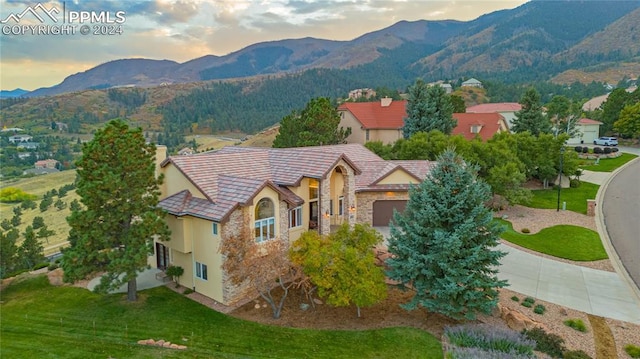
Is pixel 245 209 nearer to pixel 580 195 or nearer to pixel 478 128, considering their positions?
pixel 580 195

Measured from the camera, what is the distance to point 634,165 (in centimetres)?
4922

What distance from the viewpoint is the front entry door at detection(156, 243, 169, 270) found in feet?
69.2

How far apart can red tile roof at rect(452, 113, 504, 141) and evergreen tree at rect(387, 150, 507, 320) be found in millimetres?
37500

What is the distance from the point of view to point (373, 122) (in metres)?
54.9

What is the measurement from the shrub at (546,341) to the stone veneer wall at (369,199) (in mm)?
13871

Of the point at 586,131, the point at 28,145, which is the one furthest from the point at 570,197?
the point at 28,145

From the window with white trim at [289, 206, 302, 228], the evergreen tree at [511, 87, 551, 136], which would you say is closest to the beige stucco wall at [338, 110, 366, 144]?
the evergreen tree at [511, 87, 551, 136]

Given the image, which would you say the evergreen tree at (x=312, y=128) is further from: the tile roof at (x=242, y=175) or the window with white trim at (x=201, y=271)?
the window with white trim at (x=201, y=271)

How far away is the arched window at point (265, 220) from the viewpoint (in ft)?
60.3

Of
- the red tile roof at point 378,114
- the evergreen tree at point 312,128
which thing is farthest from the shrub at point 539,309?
the red tile roof at point 378,114

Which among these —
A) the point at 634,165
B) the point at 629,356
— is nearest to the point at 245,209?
the point at 629,356

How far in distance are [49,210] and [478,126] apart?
6698cm

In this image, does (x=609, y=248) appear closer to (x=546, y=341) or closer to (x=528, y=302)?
(x=528, y=302)

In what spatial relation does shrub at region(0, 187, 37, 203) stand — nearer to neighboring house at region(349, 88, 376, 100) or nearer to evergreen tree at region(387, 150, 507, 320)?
neighboring house at region(349, 88, 376, 100)
